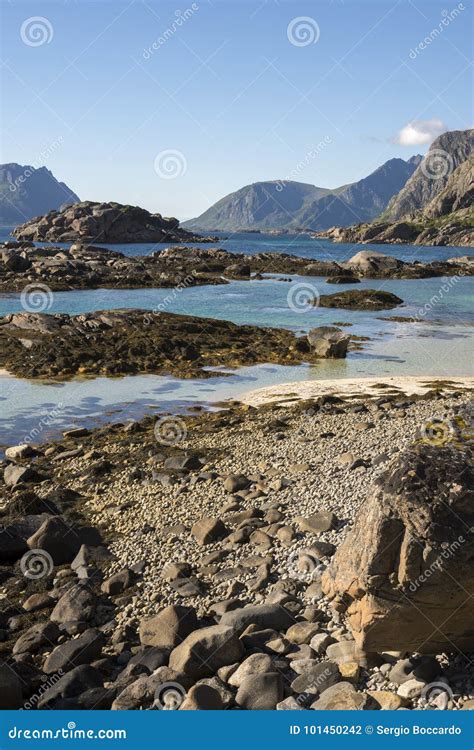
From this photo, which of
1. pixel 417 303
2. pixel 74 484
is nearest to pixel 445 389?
pixel 74 484

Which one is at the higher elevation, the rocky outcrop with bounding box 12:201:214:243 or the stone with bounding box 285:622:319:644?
the rocky outcrop with bounding box 12:201:214:243

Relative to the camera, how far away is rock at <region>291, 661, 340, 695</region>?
736 cm

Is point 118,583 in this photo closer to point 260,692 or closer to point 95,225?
point 260,692

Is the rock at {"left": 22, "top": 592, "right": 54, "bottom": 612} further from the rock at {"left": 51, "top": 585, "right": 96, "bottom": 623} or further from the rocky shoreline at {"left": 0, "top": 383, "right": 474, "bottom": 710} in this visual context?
the rock at {"left": 51, "top": 585, "right": 96, "bottom": 623}

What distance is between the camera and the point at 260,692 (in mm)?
7289

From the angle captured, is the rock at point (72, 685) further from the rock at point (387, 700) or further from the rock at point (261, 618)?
the rock at point (387, 700)

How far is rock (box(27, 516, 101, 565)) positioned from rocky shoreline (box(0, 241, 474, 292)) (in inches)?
1892

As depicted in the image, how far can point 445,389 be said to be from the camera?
23656 millimetres

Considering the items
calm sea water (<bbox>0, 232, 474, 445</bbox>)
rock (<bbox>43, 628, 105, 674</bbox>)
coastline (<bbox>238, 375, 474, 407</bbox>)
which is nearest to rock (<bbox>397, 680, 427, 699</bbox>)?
rock (<bbox>43, 628, 105, 674</bbox>)

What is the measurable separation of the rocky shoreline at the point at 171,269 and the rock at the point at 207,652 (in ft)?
173

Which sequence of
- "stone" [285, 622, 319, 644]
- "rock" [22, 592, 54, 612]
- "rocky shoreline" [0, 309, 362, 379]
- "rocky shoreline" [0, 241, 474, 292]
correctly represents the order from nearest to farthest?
"stone" [285, 622, 319, 644], "rock" [22, 592, 54, 612], "rocky shoreline" [0, 309, 362, 379], "rocky shoreline" [0, 241, 474, 292]

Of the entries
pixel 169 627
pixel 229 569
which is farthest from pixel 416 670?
pixel 229 569

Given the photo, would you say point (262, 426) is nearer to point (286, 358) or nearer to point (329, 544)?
point (329, 544)

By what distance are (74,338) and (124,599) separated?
78.0ft
